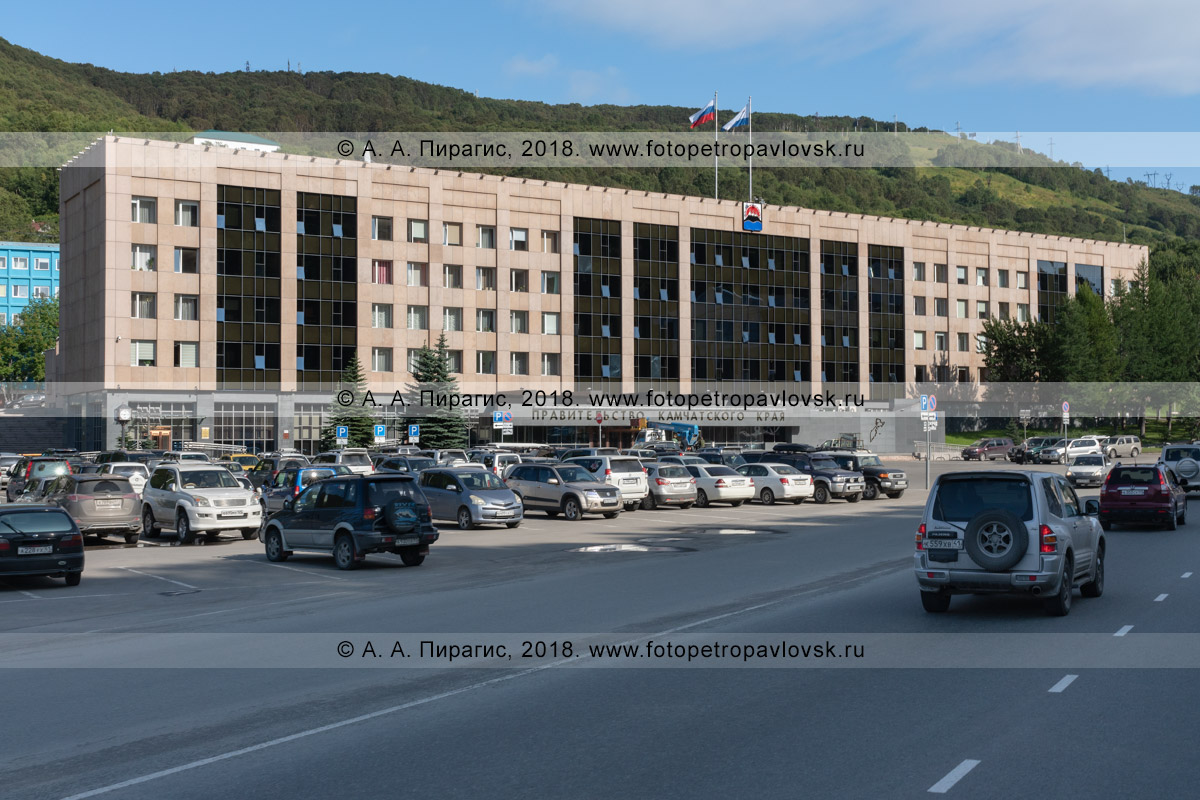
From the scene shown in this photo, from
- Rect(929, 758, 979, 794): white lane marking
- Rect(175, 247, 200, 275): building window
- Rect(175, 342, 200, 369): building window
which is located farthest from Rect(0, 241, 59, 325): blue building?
Rect(929, 758, 979, 794): white lane marking

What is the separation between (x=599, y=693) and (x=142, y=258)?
2594 inches

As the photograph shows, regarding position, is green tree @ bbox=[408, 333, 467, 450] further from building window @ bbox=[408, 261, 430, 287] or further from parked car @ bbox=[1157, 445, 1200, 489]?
parked car @ bbox=[1157, 445, 1200, 489]

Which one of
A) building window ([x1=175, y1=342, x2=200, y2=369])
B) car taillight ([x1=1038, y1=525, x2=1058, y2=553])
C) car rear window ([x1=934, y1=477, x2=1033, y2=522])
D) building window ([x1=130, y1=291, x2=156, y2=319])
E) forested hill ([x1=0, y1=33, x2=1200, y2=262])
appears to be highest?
forested hill ([x1=0, y1=33, x2=1200, y2=262])

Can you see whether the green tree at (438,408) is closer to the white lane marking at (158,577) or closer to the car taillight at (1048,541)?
the white lane marking at (158,577)

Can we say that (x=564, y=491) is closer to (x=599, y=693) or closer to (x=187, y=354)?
(x=599, y=693)

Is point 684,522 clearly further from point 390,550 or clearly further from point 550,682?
point 550,682

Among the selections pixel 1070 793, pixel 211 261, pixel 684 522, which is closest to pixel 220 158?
pixel 211 261

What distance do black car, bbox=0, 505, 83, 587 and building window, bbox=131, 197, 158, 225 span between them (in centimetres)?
5352

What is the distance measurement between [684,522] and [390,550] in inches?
497

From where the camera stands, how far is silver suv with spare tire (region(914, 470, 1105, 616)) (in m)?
12.9

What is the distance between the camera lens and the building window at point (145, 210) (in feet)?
220

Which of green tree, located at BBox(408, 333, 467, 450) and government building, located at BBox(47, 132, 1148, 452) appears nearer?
government building, located at BBox(47, 132, 1148, 452)

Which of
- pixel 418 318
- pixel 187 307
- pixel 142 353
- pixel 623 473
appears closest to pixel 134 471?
pixel 623 473

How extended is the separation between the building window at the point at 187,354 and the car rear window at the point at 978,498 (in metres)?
62.6
